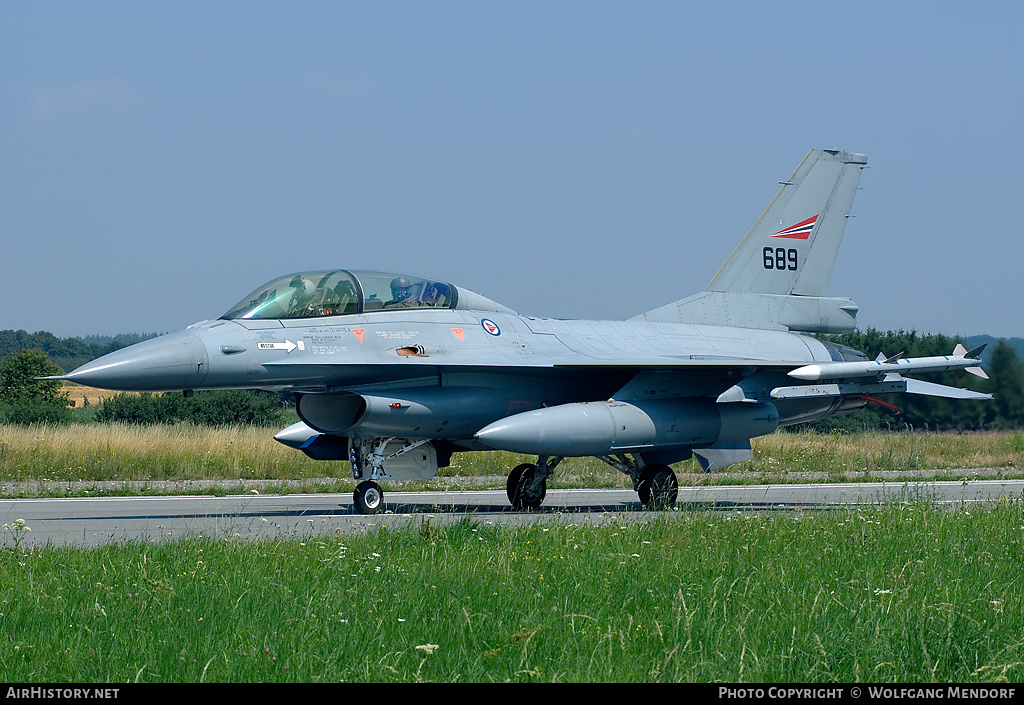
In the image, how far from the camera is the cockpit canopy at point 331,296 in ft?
39.8

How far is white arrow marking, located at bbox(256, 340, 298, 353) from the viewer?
11688mm

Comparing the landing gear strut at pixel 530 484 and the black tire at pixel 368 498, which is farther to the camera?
the landing gear strut at pixel 530 484

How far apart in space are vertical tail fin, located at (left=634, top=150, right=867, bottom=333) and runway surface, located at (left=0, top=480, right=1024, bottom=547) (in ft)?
9.17

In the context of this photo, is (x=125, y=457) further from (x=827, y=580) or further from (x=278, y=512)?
(x=827, y=580)

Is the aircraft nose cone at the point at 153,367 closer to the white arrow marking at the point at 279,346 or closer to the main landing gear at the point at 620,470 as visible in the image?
the white arrow marking at the point at 279,346

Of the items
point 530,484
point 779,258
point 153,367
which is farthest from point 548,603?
point 779,258

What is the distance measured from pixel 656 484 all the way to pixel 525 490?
1777mm

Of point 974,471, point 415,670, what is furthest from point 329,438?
point 974,471

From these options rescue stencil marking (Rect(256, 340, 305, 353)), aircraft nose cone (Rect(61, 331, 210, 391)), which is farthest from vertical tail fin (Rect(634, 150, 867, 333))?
aircraft nose cone (Rect(61, 331, 210, 391))

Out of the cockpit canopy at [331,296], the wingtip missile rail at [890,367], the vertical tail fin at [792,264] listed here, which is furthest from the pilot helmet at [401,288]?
the wingtip missile rail at [890,367]

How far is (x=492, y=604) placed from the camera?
5.91 m

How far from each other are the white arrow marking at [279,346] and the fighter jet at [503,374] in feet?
0.05

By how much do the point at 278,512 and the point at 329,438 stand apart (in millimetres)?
1137

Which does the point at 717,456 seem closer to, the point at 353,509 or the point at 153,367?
the point at 353,509
